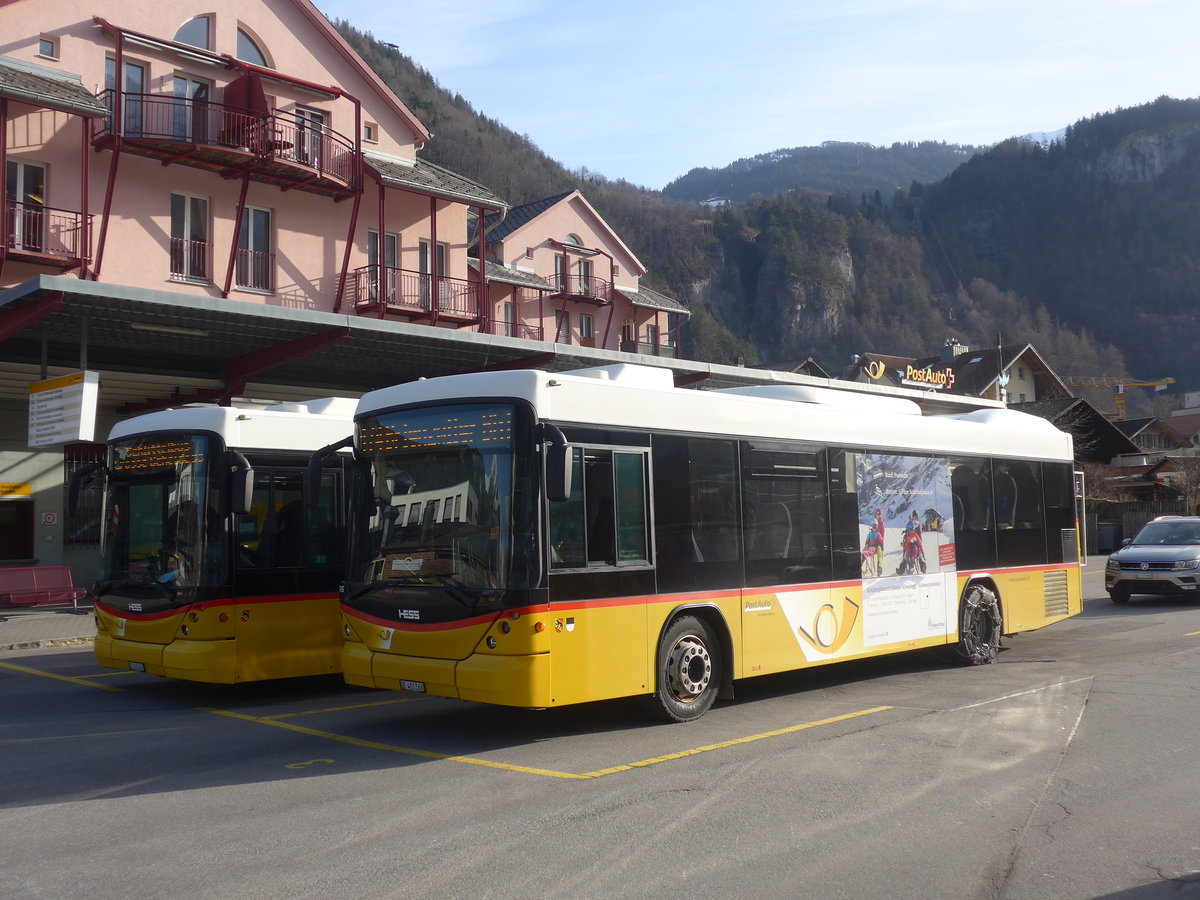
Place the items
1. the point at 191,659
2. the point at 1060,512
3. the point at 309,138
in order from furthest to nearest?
the point at 309,138 < the point at 1060,512 < the point at 191,659

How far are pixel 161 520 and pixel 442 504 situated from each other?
13.0 ft

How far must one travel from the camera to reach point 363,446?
9.61 meters

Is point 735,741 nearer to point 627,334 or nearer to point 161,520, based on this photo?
point 161,520

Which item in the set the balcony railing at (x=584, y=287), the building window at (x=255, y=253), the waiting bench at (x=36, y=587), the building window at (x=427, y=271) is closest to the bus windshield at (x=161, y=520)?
the waiting bench at (x=36, y=587)

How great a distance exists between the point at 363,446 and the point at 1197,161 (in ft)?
641

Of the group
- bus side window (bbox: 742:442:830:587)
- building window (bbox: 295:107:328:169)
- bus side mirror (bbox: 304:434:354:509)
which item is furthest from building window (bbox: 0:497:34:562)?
bus side window (bbox: 742:442:830:587)

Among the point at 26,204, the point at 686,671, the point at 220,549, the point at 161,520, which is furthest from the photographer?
the point at 26,204

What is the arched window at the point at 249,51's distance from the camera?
2905cm

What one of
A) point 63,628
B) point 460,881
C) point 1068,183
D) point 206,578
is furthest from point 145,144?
point 1068,183

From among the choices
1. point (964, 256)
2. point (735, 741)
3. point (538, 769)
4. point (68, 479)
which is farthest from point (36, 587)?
point (964, 256)

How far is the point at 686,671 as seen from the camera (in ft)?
30.9

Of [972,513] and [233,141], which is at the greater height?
[233,141]

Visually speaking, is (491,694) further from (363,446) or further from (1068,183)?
(1068,183)

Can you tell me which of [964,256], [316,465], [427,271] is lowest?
[316,465]
